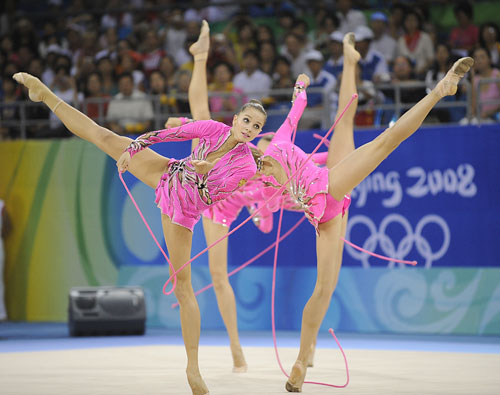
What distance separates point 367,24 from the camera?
10.4 m

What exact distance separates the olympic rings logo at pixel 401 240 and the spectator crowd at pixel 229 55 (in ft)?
3.65

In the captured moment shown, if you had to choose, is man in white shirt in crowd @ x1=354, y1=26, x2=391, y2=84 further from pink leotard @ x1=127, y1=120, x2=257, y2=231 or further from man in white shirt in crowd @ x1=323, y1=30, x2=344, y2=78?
pink leotard @ x1=127, y1=120, x2=257, y2=231

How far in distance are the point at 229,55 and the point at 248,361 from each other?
16.6 feet

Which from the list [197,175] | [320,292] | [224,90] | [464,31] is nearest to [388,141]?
[320,292]

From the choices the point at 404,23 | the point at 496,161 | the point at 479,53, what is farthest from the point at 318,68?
the point at 496,161

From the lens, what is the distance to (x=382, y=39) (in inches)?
384

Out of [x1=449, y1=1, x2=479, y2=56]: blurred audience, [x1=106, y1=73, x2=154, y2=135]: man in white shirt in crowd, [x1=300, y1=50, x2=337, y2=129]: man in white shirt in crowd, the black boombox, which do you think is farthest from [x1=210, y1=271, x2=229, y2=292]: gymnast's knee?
[x1=449, y1=1, x2=479, y2=56]: blurred audience

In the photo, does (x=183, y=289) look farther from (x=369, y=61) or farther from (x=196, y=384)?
(x=369, y=61)

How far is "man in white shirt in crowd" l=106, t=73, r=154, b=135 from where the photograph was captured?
9.66 metres

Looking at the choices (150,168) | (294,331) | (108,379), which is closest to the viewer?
(150,168)

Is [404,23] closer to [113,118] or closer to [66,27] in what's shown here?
[113,118]

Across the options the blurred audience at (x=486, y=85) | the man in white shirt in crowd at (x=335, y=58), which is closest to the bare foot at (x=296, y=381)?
the blurred audience at (x=486, y=85)

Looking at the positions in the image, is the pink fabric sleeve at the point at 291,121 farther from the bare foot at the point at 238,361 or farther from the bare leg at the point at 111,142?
the bare foot at the point at 238,361

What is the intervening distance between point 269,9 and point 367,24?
1.69 m
